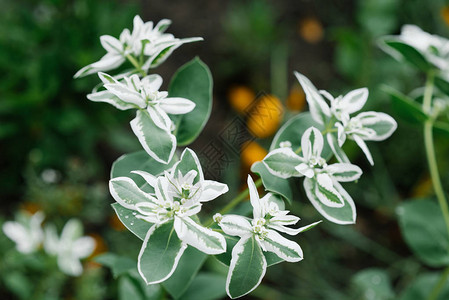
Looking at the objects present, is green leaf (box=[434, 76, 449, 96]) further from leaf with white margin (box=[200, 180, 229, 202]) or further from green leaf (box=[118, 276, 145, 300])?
green leaf (box=[118, 276, 145, 300])

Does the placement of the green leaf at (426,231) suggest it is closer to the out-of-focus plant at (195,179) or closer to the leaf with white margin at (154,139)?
the out-of-focus plant at (195,179)

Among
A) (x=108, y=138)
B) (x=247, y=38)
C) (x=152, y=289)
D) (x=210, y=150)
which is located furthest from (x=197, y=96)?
(x=247, y=38)

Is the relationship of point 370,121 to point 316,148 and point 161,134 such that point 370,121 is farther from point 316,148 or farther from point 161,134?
point 161,134

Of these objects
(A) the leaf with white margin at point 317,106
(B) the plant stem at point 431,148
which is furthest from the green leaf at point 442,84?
(A) the leaf with white margin at point 317,106

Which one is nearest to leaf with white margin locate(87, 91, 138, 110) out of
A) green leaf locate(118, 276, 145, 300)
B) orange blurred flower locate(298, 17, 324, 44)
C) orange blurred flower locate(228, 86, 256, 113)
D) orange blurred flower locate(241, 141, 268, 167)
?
green leaf locate(118, 276, 145, 300)

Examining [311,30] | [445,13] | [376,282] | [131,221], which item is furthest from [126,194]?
[445,13]

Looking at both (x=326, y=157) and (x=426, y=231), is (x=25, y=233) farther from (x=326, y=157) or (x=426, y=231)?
(x=426, y=231)
